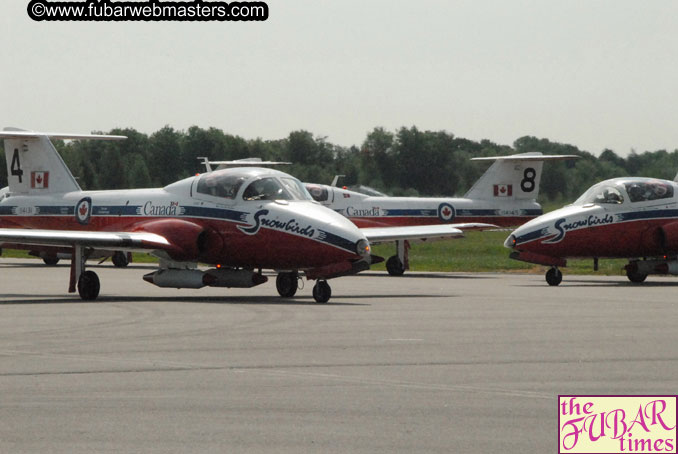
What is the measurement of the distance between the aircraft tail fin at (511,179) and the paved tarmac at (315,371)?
1766 cm

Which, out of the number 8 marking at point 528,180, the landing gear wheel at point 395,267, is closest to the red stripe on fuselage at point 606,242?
the landing gear wheel at point 395,267

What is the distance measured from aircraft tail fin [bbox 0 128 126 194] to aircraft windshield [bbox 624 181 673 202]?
13197mm

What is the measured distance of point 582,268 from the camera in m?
39.6

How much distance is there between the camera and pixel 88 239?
2214 cm

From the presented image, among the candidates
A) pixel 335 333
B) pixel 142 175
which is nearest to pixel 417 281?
pixel 335 333

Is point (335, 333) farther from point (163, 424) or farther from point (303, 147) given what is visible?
point (303, 147)

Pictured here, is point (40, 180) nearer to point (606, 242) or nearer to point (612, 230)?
point (606, 242)

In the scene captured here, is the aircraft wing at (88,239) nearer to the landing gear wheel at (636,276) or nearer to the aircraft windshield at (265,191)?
the aircraft windshield at (265,191)

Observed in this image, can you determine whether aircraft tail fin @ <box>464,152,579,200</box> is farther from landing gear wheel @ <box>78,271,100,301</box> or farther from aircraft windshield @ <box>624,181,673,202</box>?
landing gear wheel @ <box>78,271,100,301</box>

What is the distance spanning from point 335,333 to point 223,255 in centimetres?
822

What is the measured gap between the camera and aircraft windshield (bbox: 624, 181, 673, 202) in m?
29.5

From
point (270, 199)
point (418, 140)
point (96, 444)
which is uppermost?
point (418, 140)

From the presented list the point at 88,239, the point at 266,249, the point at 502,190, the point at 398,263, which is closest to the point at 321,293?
the point at 266,249

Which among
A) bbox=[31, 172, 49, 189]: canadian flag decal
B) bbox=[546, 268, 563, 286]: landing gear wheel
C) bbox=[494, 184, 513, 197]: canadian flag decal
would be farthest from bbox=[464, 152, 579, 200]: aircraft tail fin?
bbox=[31, 172, 49, 189]: canadian flag decal
